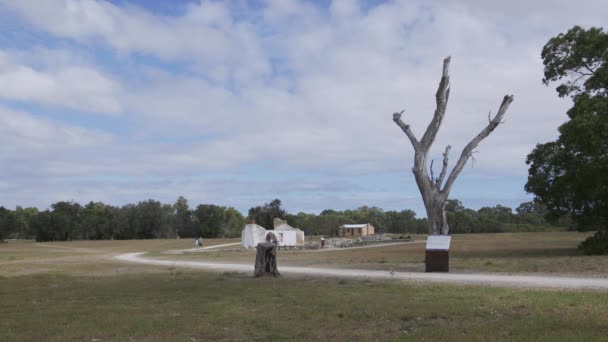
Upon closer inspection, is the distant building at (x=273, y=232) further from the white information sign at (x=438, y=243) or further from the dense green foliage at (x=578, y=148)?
the white information sign at (x=438, y=243)

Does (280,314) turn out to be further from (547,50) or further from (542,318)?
(547,50)

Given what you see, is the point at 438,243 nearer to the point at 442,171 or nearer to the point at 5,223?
the point at 442,171

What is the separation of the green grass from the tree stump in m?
3.20

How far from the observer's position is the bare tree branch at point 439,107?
2428cm

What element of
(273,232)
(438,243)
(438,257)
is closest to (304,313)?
(438,257)

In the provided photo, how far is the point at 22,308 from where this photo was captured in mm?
11625

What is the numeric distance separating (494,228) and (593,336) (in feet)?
299

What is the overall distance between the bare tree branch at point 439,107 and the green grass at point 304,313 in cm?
1073

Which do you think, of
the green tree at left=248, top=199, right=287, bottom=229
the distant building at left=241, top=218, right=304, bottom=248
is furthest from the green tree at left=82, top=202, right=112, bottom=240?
the distant building at left=241, top=218, right=304, bottom=248

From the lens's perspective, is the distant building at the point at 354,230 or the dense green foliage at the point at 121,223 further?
the dense green foliage at the point at 121,223

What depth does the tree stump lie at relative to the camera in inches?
722

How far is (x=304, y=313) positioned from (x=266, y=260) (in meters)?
8.34

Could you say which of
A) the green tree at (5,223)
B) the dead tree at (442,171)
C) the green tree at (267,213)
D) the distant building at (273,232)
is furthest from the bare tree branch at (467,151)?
the green tree at (5,223)

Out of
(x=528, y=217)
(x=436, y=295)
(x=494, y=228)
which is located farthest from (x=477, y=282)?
(x=528, y=217)
